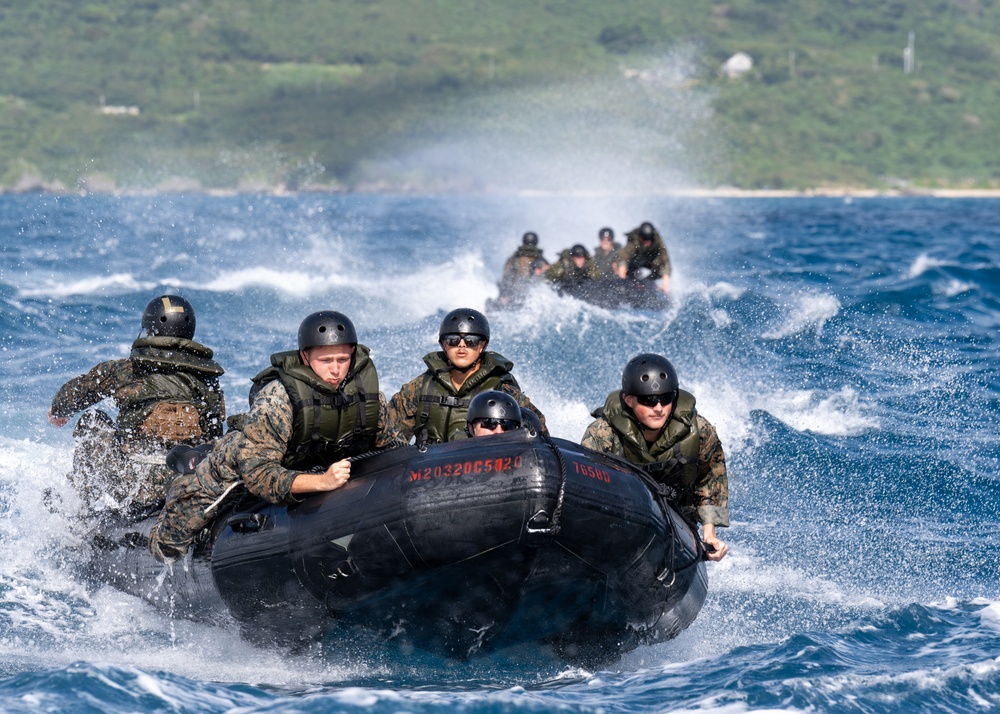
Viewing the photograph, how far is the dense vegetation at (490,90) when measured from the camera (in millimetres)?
102938

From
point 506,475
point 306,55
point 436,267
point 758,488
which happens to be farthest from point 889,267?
point 306,55

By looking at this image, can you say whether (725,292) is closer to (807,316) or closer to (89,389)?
Answer: (807,316)

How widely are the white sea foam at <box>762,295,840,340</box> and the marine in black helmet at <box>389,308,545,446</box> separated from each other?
9.41 m

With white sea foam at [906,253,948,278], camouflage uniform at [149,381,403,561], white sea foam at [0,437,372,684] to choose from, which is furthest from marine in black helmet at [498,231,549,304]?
camouflage uniform at [149,381,403,561]

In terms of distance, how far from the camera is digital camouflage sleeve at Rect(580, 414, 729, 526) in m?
7.38

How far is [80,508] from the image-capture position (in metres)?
8.24

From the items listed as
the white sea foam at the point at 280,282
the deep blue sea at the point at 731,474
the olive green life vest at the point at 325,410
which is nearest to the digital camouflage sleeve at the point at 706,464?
the deep blue sea at the point at 731,474

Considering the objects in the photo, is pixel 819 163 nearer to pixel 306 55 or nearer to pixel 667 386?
pixel 306 55

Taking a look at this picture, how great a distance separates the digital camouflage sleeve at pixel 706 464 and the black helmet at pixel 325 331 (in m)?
1.61

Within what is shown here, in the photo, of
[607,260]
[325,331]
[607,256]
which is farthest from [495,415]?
[607,256]

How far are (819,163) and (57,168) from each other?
6118 centimetres

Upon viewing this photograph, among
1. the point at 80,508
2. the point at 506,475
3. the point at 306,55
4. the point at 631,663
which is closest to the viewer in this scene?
the point at 506,475

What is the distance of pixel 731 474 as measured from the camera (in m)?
11.1

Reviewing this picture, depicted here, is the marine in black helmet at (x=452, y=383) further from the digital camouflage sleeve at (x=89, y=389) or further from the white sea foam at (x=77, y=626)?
the digital camouflage sleeve at (x=89, y=389)
